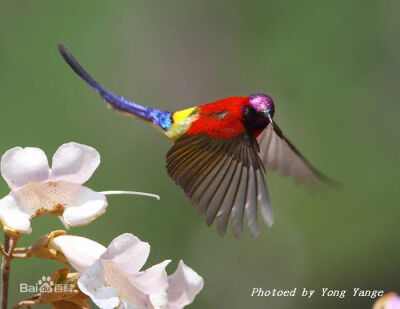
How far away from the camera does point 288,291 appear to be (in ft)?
10.9

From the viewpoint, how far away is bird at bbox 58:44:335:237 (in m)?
1.74

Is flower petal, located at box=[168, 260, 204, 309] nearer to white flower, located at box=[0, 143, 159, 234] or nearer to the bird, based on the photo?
white flower, located at box=[0, 143, 159, 234]

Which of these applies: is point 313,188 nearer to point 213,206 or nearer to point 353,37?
point 213,206

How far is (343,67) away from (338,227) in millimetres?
878

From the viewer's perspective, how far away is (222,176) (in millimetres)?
1848

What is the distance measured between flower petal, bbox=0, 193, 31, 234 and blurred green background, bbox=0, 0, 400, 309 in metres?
1.82

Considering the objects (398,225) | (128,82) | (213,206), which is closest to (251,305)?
(398,225)

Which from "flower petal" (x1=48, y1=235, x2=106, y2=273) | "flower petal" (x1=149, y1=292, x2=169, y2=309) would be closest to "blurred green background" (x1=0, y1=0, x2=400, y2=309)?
"flower petal" (x1=48, y1=235, x2=106, y2=273)

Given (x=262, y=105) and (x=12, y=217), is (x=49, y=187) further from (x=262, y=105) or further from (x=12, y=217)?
(x=262, y=105)

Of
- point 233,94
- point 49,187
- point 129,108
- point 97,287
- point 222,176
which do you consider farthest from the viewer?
point 233,94

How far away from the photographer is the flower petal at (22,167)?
1.17 metres

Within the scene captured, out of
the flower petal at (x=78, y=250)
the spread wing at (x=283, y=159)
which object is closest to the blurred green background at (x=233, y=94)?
the spread wing at (x=283, y=159)

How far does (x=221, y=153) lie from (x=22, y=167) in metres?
0.76

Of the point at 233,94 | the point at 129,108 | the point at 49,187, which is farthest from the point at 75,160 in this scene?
the point at 233,94
